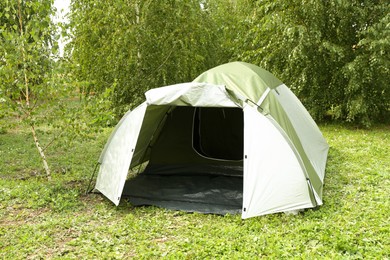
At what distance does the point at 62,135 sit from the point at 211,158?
2.32 meters

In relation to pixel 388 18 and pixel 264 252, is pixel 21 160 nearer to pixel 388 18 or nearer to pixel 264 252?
pixel 264 252

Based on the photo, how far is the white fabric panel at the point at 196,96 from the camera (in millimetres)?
4477

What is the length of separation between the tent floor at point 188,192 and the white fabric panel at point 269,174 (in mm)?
385

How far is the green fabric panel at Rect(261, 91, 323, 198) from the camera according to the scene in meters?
4.50

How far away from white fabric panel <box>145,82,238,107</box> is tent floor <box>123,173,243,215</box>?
1.21m

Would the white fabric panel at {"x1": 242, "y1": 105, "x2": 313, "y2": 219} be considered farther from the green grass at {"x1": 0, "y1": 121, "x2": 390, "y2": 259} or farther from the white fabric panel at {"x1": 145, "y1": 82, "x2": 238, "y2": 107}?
the white fabric panel at {"x1": 145, "y1": 82, "x2": 238, "y2": 107}

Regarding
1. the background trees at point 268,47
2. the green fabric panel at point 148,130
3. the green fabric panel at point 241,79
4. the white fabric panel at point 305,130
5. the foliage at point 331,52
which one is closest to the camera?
the green fabric panel at point 241,79

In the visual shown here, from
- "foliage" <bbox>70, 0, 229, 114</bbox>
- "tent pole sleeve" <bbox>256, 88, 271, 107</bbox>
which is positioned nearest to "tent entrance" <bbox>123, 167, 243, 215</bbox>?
"tent pole sleeve" <bbox>256, 88, 271, 107</bbox>

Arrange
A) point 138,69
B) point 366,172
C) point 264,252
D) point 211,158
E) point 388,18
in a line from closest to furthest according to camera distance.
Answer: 1. point 264,252
2. point 366,172
3. point 211,158
4. point 388,18
5. point 138,69

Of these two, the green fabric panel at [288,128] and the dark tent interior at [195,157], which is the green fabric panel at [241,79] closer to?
the green fabric panel at [288,128]

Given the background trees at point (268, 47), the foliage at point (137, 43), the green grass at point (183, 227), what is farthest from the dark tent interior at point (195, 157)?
the foliage at point (137, 43)

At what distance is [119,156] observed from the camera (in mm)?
4848

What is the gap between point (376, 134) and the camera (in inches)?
350

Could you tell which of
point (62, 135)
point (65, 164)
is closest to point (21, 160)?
point (65, 164)
